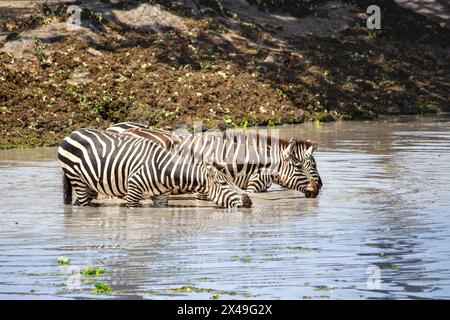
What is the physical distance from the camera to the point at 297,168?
24.7 metres

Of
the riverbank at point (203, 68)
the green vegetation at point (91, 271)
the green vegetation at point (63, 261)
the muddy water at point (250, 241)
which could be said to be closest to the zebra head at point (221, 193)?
the muddy water at point (250, 241)

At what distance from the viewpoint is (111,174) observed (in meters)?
23.1

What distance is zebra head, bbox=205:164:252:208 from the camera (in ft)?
73.7

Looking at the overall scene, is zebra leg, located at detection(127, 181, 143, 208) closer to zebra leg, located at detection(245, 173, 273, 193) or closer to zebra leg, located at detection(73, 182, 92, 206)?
zebra leg, located at detection(73, 182, 92, 206)

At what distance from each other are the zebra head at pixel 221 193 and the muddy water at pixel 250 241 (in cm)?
18

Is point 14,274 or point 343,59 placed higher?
point 343,59

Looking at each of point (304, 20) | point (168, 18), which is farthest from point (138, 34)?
point (304, 20)

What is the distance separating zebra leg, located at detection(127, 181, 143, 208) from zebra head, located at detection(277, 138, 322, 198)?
3.08 m

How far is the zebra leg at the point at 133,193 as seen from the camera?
895 inches

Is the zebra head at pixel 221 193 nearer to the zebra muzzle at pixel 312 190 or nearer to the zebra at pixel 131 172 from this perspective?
the zebra at pixel 131 172

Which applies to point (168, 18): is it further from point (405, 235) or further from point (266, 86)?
point (405, 235)

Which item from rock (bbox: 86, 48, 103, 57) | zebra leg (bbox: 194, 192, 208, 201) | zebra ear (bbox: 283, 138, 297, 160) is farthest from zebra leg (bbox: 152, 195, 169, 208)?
rock (bbox: 86, 48, 103, 57)

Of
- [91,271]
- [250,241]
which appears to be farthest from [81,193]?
[91,271]

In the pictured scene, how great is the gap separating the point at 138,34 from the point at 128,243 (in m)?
25.7
